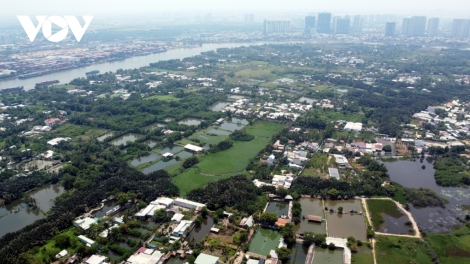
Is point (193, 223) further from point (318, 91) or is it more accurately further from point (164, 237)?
point (318, 91)

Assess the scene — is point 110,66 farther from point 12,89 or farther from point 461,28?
point 461,28

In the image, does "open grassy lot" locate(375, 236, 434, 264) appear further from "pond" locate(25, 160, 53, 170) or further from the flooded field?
"pond" locate(25, 160, 53, 170)

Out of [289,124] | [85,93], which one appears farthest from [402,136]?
[85,93]

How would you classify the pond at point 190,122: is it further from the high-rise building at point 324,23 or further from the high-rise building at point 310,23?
the high-rise building at point 324,23

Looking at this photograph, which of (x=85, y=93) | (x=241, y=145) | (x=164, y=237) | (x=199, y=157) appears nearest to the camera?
(x=164, y=237)

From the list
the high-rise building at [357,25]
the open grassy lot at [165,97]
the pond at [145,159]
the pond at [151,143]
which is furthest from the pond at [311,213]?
the high-rise building at [357,25]

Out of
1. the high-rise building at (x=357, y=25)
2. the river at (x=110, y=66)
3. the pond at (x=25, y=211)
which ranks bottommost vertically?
the pond at (x=25, y=211)

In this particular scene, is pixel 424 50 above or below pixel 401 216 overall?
above
